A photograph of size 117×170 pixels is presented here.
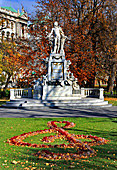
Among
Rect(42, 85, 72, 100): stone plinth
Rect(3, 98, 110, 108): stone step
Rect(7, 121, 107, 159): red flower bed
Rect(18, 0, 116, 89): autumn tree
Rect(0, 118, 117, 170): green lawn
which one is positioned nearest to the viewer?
Rect(0, 118, 117, 170): green lawn

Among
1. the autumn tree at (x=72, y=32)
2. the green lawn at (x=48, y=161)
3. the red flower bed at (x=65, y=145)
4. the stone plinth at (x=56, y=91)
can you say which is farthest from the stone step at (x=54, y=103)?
the autumn tree at (x=72, y=32)

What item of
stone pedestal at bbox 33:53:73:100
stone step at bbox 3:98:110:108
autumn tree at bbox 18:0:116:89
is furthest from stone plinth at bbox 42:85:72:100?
autumn tree at bbox 18:0:116:89

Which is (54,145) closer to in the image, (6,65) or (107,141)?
(107,141)

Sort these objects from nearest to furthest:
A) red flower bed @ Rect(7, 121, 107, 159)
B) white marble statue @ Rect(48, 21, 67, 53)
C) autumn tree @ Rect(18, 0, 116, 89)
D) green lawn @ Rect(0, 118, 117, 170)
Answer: green lawn @ Rect(0, 118, 117, 170), red flower bed @ Rect(7, 121, 107, 159), white marble statue @ Rect(48, 21, 67, 53), autumn tree @ Rect(18, 0, 116, 89)

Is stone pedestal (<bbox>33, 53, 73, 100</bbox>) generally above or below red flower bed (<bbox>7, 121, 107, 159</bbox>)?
above

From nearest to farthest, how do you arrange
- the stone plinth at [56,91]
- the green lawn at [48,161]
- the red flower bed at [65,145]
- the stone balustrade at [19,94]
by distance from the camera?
the green lawn at [48,161] → the red flower bed at [65,145] → the stone plinth at [56,91] → the stone balustrade at [19,94]

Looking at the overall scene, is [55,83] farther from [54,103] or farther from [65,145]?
[65,145]

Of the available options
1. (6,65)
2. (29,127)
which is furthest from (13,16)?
(29,127)

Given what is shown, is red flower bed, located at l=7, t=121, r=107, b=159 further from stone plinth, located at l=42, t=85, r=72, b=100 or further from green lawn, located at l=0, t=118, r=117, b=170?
stone plinth, located at l=42, t=85, r=72, b=100

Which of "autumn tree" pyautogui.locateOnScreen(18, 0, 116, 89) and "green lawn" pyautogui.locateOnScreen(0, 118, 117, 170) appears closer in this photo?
"green lawn" pyautogui.locateOnScreen(0, 118, 117, 170)

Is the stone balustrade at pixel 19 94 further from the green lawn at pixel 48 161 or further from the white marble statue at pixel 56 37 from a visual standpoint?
the green lawn at pixel 48 161

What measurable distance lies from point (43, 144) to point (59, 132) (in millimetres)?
1933

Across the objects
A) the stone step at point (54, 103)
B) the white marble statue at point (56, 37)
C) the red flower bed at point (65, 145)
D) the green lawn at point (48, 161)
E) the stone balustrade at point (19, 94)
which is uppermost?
the white marble statue at point (56, 37)

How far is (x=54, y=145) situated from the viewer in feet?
22.8
